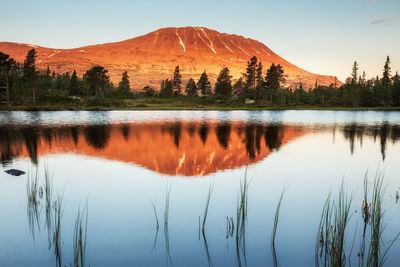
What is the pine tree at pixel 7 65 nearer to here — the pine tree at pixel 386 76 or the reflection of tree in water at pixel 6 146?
the reflection of tree in water at pixel 6 146

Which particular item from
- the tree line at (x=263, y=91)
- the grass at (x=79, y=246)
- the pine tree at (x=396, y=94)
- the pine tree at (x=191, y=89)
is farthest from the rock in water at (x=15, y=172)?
the pine tree at (x=396, y=94)

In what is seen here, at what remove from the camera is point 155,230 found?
1052 centimetres

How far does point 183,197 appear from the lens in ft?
46.8

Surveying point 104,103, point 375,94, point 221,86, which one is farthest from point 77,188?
point 375,94

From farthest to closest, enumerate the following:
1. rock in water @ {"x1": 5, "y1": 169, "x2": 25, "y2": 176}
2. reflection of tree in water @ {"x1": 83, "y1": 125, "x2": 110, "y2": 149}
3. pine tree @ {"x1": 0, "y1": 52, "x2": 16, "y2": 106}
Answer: pine tree @ {"x1": 0, "y1": 52, "x2": 16, "y2": 106} < reflection of tree in water @ {"x1": 83, "y1": 125, "x2": 110, "y2": 149} < rock in water @ {"x1": 5, "y1": 169, "x2": 25, "y2": 176}

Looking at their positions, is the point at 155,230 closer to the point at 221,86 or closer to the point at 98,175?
the point at 98,175

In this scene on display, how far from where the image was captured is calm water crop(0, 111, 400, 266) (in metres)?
9.15

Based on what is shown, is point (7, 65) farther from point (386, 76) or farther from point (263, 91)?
point (386, 76)

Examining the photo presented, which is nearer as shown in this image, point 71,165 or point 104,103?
point 71,165

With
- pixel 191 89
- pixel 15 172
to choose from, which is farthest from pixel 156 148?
pixel 191 89

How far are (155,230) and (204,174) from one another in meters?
8.43

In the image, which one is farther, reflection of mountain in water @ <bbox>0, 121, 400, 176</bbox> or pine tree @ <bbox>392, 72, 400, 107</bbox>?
pine tree @ <bbox>392, 72, 400, 107</bbox>

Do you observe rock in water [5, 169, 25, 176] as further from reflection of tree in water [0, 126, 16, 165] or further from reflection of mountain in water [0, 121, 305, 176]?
reflection of mountain in water [0, 121, 305, 176]

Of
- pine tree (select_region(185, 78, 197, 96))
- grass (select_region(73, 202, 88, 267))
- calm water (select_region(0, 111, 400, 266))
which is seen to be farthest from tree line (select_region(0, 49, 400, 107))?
grass (select_region(73, 202, 88, 267))
